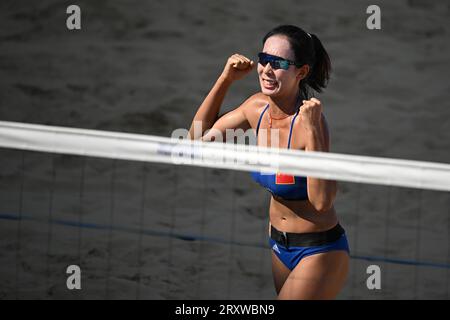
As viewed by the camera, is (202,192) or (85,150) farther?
(202,192)

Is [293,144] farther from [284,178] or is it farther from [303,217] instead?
[303,217]

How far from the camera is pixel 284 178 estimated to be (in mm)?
5145

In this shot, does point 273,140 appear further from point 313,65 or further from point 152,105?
point 152,105

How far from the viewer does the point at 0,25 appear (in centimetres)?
1120

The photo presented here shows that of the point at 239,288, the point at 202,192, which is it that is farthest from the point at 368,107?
→ the point at 239,288

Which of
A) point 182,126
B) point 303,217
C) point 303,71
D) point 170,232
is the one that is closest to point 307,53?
point 303,71

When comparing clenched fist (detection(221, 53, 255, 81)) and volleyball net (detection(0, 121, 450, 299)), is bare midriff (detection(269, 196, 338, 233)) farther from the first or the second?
volleyball net (detection(0, 121, 450, 299))

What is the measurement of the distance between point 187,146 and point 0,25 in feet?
21.0

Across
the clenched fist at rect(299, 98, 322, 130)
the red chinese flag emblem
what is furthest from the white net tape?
the clenched fist at rect(299, 98, 322, 130)

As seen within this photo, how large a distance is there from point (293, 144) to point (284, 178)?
8.2 inches

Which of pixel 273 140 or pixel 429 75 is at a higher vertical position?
pixel 429 75

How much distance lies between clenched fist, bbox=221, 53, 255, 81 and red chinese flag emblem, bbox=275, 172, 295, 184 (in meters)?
0.57

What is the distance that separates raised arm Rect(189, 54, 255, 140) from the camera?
17.6 ft

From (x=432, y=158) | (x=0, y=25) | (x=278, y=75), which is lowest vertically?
(x=278, y=75)
